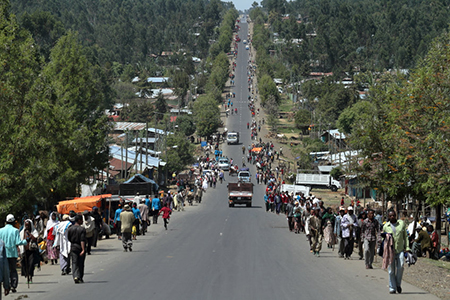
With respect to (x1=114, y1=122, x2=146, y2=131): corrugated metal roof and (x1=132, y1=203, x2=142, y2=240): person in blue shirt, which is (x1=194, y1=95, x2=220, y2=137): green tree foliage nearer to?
(x1=114, y1=122, x2=146, y2=131): corrugated metal roof

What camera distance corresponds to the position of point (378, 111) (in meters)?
30.9

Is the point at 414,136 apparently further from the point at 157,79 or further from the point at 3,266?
the point at 157,79

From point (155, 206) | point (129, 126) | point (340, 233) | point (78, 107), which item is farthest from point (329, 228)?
point (129, 126)

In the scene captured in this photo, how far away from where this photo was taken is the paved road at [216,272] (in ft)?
45.5

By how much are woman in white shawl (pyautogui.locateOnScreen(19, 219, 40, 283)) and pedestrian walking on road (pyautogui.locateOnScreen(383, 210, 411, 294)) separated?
795 centimetres

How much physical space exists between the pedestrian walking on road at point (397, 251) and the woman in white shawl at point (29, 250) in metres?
7.95

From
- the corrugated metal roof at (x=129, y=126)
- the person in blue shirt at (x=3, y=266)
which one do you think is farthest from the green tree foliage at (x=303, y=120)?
the person in blue shirt at (x=3, y=266)

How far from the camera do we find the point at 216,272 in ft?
55.1

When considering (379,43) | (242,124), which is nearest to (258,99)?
(242,124)

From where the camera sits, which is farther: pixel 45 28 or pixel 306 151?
pixel 45 28

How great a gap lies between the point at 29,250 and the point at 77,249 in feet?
4.69

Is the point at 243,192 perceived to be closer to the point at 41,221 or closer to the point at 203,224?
the point at 203,224

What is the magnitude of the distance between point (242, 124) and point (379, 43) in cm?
7674

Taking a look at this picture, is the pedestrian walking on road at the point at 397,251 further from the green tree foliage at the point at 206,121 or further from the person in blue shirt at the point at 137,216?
the green tree foliage at the point at 206,121
